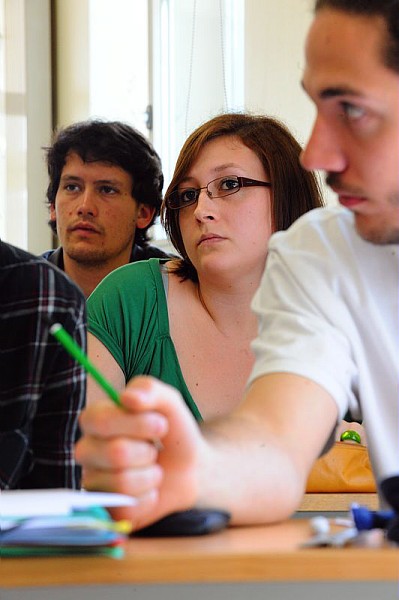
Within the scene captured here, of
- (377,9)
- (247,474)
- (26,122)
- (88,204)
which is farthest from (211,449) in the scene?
(26,122)

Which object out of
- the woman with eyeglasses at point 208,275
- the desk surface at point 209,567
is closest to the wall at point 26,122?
the woman with eyeglasses at point 208,275

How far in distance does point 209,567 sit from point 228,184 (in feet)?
5.95

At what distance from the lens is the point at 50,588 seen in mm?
720

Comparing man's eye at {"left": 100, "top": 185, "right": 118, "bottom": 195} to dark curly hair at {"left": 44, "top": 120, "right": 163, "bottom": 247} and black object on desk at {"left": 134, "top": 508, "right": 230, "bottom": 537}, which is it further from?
black object on desk at {"left": 134, "top": 508, "right": 230, "bottom": 537}

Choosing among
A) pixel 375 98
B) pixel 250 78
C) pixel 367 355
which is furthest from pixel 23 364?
pixel 250 78

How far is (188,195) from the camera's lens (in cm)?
248

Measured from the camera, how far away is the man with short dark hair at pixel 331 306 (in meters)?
1.06

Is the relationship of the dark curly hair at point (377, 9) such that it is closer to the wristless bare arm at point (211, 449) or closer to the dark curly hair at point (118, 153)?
the wristless bare arm at point (211, 449)

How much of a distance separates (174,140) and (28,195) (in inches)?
90.1

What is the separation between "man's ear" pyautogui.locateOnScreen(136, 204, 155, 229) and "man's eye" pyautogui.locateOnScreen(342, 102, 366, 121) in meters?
2.37

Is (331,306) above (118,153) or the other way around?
the other way around

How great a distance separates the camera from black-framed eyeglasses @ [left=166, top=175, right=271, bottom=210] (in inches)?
96.7

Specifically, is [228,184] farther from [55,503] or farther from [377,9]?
[55,503]

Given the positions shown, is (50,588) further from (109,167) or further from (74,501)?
(109,167)
